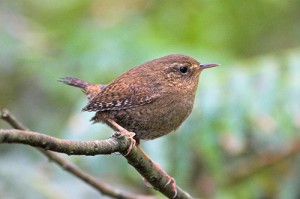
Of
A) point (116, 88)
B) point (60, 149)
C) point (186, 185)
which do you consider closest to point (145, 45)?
point (186, 185)

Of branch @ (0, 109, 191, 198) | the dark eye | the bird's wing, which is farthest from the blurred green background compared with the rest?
branch @ (0, 109, 191, 198)

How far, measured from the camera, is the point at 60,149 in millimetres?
2340

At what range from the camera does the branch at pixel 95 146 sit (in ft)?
7.12

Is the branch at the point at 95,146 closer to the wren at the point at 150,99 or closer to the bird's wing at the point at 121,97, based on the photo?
the wren at the point at 150,99

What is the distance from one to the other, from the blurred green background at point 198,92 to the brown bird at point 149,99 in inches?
27.5

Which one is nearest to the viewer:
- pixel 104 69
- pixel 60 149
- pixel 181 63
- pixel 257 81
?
pixel 60 149

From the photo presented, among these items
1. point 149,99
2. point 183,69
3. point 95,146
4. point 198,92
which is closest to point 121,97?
point 149,99

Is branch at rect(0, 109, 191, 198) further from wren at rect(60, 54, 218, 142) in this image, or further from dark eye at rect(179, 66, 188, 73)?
dark eye at rect(179, 66, 188, 73)

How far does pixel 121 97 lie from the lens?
363 centimetres

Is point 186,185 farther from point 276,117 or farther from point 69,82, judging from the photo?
point 69,82

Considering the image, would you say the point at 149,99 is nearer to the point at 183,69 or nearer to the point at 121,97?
the point at 121,97

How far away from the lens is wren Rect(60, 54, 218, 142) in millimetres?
3500

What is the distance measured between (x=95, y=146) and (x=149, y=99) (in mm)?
1108

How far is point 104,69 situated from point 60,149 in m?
3.06
